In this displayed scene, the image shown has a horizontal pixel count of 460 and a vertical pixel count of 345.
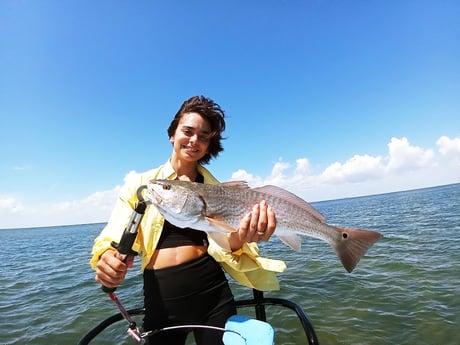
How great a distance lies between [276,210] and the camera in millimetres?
3314

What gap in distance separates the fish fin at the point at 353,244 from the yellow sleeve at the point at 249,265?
0.75 meters

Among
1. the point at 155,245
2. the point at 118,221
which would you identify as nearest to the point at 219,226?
the point at 155,245

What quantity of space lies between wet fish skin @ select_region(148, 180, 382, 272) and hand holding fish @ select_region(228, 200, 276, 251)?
11cm

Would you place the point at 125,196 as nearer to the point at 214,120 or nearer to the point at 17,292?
the point at 214,120

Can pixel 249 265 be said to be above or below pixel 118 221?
below

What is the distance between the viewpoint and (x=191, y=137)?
3717mm

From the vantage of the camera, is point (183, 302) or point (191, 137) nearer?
point (183, 302)

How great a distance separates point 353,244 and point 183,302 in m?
2.19

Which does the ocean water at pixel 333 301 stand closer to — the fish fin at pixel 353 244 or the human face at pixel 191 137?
the fish fin at pixel 353 244

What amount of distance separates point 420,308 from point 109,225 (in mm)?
9199

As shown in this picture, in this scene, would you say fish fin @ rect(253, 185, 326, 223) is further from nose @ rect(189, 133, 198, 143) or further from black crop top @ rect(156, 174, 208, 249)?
nose @ rect(189, 133, 198, 143)

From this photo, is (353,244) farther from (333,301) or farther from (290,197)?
(333,301)

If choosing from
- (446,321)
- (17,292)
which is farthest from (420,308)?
(17,292)

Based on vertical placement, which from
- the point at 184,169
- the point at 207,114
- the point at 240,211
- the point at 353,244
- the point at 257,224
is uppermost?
the point at 207,114
